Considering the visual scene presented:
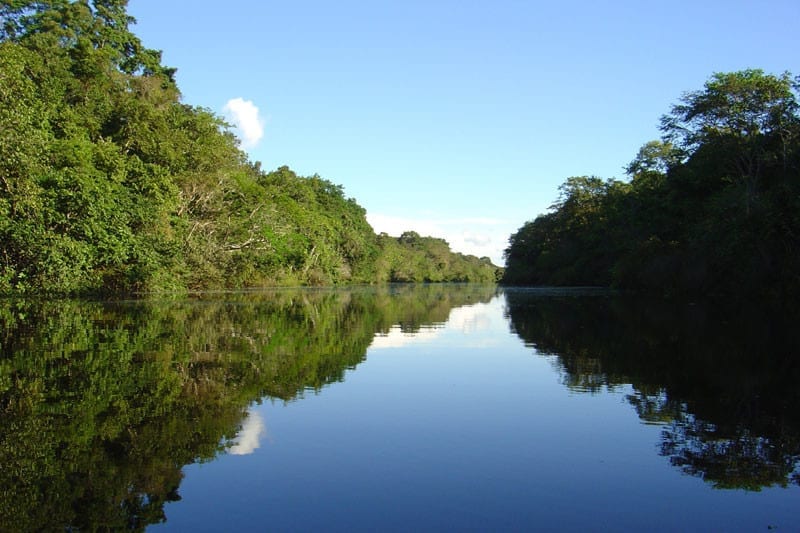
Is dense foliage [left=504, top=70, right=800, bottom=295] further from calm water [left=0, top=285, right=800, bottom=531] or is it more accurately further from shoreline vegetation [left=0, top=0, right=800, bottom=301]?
calm water [left=0, top=285, right=800, bottom=531]

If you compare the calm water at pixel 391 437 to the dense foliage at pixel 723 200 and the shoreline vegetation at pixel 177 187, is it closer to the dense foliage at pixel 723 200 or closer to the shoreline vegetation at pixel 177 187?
the shoreline vegetation at pixel 177 187

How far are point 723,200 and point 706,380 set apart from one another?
26.8 m

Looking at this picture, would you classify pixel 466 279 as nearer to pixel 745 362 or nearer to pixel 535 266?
pixel 535 266

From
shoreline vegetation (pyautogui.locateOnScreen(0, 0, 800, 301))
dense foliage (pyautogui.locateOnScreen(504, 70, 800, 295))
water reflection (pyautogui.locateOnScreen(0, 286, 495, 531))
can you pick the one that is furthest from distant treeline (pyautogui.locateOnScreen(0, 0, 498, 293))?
dense foliage (pyautogui.locateOnScreen(504, 70, 800, 295))

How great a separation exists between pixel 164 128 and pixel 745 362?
3232 centimetres

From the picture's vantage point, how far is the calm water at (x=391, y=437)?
4496mm

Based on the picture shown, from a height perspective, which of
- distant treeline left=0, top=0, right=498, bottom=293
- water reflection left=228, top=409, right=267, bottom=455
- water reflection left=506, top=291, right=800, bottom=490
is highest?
distant treeline left=0, top=0, right=498, bottom=293

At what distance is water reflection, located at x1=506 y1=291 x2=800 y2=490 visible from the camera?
5.81 metres

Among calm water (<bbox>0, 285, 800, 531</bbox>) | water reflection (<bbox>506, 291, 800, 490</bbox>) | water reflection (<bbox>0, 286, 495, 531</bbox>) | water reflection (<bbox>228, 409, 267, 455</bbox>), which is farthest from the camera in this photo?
water reflection (<bbox>228, 409, 267, 455</bbox>)

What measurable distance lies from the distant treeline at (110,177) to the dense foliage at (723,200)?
93.2 ft

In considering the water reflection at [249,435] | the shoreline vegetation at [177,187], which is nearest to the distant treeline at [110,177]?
the shoreline vegetation at [177,187]

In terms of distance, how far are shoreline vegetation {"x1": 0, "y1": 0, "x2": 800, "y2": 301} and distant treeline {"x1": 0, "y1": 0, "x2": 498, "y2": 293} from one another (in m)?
0.09

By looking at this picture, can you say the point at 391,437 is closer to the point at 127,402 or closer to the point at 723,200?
the point at 127,402

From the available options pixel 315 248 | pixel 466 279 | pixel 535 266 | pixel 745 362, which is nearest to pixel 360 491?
pixel 745 362
